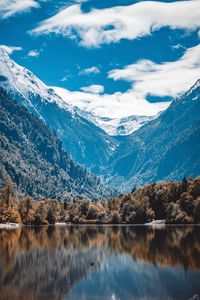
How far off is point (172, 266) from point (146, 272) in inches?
257

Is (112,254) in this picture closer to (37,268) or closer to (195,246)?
(195,246)

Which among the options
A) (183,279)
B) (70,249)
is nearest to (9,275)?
(183,279)

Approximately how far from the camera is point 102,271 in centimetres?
9275

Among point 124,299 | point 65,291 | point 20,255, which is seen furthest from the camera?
point 20,255

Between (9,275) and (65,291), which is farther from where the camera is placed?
(9,275)

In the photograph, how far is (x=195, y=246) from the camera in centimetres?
11906

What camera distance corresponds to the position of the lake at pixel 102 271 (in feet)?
232

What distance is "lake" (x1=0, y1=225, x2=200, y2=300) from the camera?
2781 inches

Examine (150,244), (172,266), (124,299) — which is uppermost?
(150,244)

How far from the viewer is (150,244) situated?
443 feet

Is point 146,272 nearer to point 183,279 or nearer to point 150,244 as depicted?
point 183,279

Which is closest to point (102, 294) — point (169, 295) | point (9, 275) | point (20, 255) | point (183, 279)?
point (169, 295)

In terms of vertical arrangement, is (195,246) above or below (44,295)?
above

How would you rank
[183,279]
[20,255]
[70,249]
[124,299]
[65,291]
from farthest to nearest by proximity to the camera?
[70,249], [20,255], [183,279], [65,291], [124,299]
